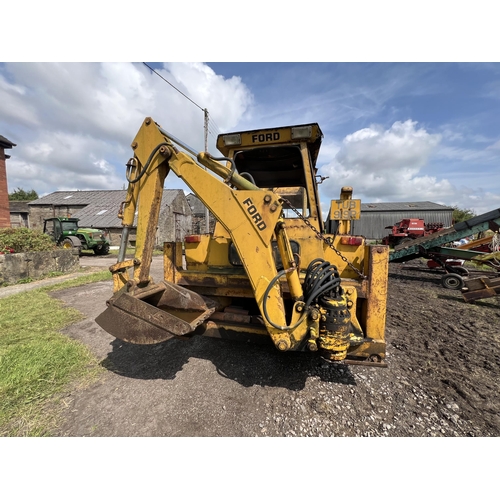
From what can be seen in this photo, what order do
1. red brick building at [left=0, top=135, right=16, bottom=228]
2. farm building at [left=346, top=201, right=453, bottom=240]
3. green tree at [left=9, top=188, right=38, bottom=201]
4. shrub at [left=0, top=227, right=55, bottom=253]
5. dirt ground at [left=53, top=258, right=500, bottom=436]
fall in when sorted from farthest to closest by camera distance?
→ green tree at [left=9, top=188, right=38, bottom=201] < farm building at [left=346, top=201, right=453, bottom=240] < red brick building at [left=0, top=135, right=16, bottom=228] < shrub at [left=0, top=227, right=55, bottom=253] < dirt ground at [left=53, top=258, right=500, bottom=436]

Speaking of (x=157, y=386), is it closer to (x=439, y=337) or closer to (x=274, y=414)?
(x=274, y=414)

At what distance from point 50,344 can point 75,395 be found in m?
1.35

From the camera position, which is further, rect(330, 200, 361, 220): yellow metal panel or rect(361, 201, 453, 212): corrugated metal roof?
rect(361, 201, 453, 212): corrugated metal roof

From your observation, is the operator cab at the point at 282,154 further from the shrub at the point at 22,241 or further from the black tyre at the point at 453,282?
the shrub at the point at 22,241

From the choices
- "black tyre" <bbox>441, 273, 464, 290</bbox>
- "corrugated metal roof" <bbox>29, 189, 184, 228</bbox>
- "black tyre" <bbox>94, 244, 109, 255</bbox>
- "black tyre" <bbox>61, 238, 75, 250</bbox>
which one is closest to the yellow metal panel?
"black tyre" <bbox>441, 273, 464, 290</bbox>

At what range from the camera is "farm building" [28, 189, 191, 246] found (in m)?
20.3

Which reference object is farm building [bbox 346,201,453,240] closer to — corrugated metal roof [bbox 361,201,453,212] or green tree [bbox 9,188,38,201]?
corrugated metal roof [bbox 361,201,453,212]

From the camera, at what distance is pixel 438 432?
197 centimetres

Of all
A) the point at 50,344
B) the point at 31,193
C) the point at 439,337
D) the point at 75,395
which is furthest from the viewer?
the point at 31,193

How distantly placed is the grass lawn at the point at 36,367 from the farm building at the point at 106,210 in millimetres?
13434

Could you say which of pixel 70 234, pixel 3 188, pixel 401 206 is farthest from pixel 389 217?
pixel 3 188

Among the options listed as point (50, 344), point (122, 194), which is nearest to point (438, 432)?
point (50, 344)

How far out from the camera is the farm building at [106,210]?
20.3 meters

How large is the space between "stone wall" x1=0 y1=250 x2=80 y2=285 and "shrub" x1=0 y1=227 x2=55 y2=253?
1.68 feet
